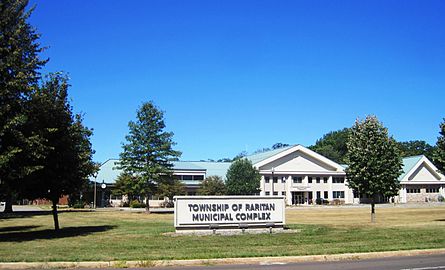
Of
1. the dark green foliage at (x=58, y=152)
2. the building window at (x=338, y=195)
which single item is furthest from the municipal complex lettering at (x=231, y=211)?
the building window at (x=338, y=195)

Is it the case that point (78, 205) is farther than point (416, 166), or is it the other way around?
point (416, 166)

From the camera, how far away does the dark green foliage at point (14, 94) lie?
16953 mm

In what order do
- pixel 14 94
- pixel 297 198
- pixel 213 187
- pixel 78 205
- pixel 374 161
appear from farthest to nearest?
pixel 297 198, pixel 78 205, pixel 213 187, pixel 374 161, pixel 14 94

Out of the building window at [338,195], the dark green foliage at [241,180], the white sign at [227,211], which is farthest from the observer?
the building window at [338,195]

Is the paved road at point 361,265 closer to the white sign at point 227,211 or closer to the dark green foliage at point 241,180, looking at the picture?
the white sign at point 227,211

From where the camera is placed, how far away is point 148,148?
46781 millimetres

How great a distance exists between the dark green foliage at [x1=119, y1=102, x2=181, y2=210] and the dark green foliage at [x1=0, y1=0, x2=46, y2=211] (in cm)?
2774

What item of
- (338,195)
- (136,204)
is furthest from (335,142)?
(136,204)

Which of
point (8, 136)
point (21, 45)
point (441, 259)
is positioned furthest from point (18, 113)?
point (441, 259)

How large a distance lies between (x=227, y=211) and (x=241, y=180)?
1529 inches

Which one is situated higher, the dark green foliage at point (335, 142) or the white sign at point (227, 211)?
the dark green foliage at point (335, 142)

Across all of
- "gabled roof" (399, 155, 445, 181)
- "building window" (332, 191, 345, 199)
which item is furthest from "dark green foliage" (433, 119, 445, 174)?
"gabled roof" (399, 155, 445, 181)

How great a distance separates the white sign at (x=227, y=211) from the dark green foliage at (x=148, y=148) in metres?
27.0

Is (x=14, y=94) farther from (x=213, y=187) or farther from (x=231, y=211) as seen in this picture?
(x=213, y=187)
